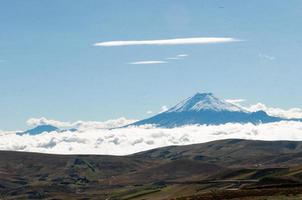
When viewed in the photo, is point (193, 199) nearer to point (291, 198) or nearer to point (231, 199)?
point (231, 199)

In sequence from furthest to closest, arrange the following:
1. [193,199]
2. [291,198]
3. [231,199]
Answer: [193,199] → [231,199] → [291,198]

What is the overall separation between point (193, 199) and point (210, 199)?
198 inches

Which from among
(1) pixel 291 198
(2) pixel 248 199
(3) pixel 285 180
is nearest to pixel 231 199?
(2) pixel 248 199

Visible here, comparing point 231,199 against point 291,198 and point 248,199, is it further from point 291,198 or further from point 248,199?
point 291,198

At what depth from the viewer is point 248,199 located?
386ft

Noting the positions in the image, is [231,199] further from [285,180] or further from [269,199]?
[285,180]

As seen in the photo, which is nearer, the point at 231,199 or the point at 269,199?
the point at 269,199

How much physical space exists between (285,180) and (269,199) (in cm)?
8998

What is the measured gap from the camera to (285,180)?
7844 inches

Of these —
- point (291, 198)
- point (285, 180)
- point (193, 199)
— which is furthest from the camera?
point (285, 180)

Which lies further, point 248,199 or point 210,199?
point 210,199

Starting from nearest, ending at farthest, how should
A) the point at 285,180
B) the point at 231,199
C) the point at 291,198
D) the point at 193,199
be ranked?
the point at 291,198 < the point at 231,199 < the point at 193,199 < the point at 285,180

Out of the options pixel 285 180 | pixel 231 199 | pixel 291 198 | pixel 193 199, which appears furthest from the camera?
pixel 285 180

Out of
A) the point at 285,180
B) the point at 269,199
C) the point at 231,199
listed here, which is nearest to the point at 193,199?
the point at 231,199
